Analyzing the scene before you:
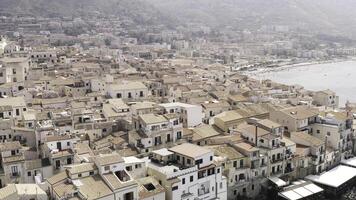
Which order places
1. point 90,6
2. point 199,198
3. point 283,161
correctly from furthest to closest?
1. point 90,6
2. point 283,161
3. point 199,198

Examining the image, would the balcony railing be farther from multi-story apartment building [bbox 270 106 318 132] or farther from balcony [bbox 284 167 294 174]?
multi-story apartment building [bbox 270 106 318 132]

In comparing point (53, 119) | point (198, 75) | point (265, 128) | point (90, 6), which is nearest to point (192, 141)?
point (265, 128)

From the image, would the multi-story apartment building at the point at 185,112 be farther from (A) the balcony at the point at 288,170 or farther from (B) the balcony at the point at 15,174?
(B) the balcony at the point at 15,174

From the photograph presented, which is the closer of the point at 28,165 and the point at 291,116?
the point at 28,165

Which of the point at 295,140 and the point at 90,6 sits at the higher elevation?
the point at 90,6

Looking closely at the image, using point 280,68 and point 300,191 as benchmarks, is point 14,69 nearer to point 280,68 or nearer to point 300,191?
point 300,191

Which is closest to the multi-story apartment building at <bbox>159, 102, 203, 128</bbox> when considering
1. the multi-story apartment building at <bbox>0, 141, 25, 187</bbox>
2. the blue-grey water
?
the multi-story apartment building at <bbox>0, 141, 25, 187</bbox>

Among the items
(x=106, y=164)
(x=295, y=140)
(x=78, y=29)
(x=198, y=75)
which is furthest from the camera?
(x=78, y=29)

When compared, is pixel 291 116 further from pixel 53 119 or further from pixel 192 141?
pixel 53 119

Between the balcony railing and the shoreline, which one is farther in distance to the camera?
the shoreline
